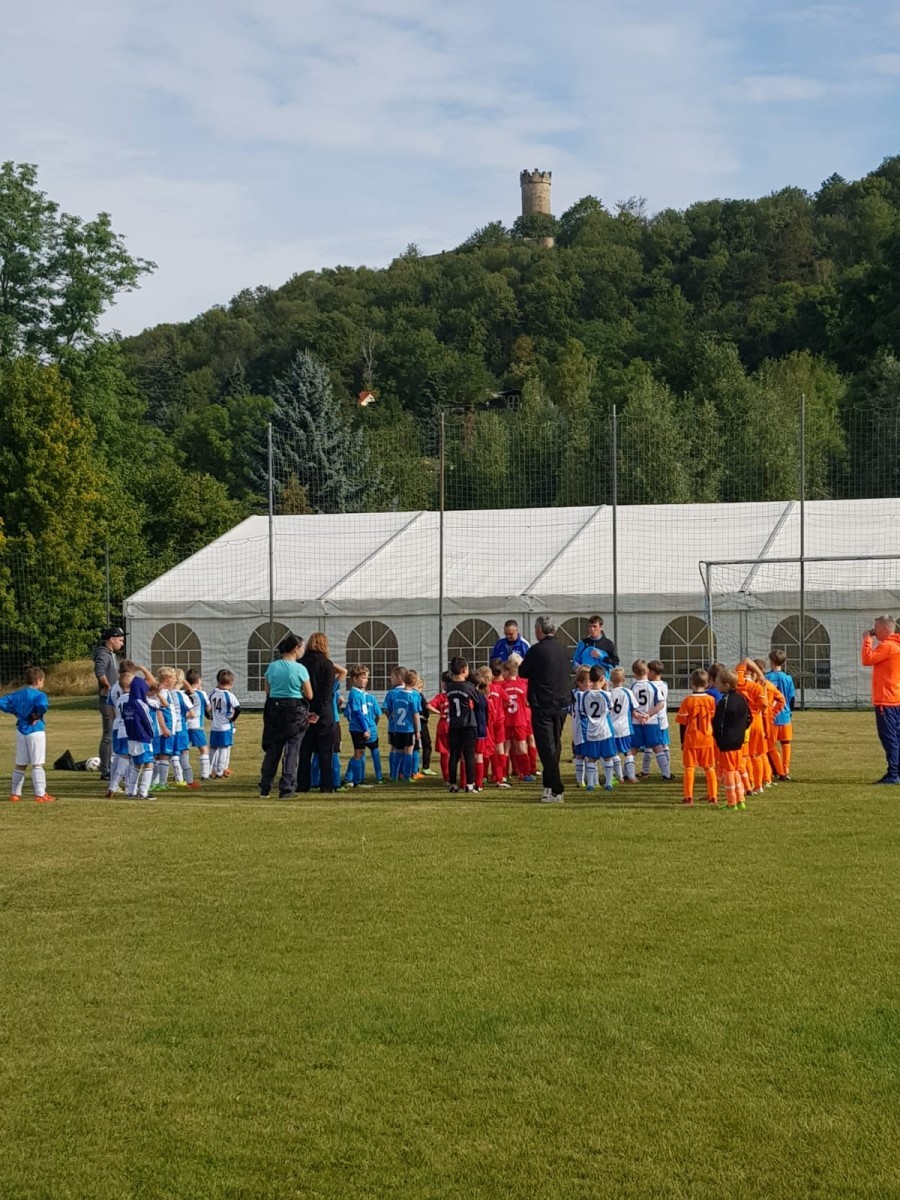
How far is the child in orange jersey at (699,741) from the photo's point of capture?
46.8 feet

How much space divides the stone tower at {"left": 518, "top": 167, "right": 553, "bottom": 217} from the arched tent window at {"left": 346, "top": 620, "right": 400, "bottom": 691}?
140m

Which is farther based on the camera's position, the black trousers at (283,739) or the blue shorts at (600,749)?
the blue shorts at (600,749)

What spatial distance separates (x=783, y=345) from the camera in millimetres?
76312

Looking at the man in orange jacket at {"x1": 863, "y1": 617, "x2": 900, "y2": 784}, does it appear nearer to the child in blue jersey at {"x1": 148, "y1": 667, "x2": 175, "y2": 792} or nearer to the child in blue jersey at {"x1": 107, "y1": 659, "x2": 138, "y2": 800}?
the child in blue jersey at {"x1": 148, "y1": 667, "x2": 175, "y2": 792}

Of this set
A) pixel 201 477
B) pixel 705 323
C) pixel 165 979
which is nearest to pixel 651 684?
pixel 165 979

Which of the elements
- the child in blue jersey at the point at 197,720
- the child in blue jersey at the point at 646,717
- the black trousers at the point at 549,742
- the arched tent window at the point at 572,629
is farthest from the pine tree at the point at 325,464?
the black trousers at the point at 549,742

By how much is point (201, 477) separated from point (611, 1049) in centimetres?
4850

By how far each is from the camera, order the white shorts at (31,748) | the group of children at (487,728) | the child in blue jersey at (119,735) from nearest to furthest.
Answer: the group of children at (487,728) < the white shorts at (31,748) < the child in blue jersey at (119,735)

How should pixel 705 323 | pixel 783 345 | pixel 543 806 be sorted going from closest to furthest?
pixel 543 806, pixel 783 345, pixel 705 323

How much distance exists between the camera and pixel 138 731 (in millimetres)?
15477

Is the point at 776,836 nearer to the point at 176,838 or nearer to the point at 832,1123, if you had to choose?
the point at 176,838

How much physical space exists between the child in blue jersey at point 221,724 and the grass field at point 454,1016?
585cm

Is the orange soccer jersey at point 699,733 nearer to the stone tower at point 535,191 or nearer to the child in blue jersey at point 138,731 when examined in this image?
the child in blue jersey at point 138,731

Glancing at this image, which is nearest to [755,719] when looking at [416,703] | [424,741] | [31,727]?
A: [416,703]
